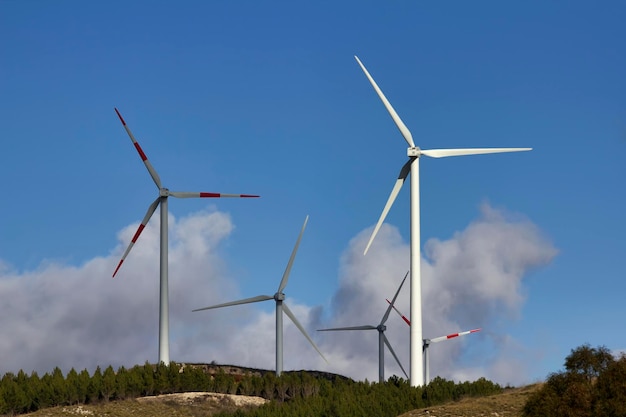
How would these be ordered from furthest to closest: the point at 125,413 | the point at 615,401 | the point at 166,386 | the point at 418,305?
the point at 166,386, the point at 125,413, the point at 418,305, the point at 615,401

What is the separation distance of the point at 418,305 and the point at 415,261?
11.6ft

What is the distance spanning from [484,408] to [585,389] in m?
12.0

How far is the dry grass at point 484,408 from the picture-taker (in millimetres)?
69062

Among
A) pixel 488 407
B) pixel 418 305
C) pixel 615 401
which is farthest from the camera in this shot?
pixel 418 305

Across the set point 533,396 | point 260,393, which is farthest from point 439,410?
point 260,393

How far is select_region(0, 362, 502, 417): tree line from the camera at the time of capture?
3199 inches

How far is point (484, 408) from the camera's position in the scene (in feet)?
231

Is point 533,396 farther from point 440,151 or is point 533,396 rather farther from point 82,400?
point 82,400

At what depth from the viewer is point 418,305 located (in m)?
81.4

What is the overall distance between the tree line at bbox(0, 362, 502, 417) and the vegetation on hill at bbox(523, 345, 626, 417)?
19317 millimetres

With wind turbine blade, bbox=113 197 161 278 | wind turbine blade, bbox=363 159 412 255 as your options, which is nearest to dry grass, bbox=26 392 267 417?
wind turbine blade, bbox=113 197 161 278

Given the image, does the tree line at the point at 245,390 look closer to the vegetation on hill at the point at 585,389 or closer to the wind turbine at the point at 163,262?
the wind turbine at the point at 163,262

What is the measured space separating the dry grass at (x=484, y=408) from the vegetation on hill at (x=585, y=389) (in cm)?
566

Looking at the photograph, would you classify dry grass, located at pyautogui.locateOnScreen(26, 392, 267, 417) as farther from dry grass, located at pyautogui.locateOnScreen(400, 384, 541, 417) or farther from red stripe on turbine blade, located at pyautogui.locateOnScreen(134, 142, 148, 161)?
dry grass, located at pyautogui.locateOnScreen(400, 384, 541, 417)
